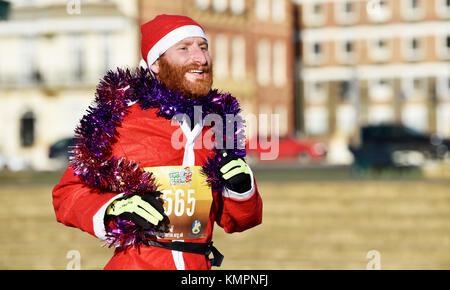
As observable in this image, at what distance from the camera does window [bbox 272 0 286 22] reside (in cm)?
5234

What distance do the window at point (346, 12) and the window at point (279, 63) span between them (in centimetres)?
524

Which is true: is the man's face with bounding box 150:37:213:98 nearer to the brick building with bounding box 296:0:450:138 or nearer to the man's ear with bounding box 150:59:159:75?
the man's ear with bounding box 150:59:159:75

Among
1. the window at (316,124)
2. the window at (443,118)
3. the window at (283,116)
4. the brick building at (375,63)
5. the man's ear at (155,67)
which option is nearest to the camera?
the man's ear at (155,67)

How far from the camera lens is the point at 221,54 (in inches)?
1850

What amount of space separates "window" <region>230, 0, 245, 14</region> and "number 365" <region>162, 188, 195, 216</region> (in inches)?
1778

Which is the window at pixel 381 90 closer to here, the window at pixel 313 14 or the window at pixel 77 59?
the window at pixel 313 14

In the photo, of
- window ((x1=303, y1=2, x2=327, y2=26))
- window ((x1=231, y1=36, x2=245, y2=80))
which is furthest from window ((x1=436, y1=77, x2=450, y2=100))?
window ((x1=231, y1=36, x2=245, y2=80))

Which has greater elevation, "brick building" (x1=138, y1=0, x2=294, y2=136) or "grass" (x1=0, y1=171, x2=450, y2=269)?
"brick building" (x1=138, y1=0, x2=294, y2=136)


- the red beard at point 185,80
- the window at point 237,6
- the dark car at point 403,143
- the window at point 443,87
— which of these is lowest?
the dark car at point 403,143

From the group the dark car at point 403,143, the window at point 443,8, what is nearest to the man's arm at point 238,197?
the dark car at point 403,143

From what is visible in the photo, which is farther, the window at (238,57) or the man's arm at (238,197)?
the window at (238,57)

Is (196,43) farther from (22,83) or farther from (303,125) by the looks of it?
(303,125)

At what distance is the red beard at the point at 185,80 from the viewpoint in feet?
8.89
